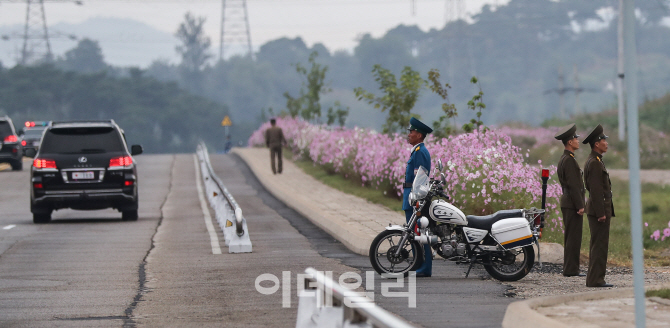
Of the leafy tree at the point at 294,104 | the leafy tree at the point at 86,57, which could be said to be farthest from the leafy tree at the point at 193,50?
the leafy tree at the point at 294,104

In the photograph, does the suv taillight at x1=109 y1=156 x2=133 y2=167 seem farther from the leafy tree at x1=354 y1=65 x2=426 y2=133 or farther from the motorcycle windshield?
the motorcycle windshield

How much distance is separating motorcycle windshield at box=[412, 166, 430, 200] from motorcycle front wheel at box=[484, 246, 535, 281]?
3.79 ft

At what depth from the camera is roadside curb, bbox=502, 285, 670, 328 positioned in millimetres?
7871

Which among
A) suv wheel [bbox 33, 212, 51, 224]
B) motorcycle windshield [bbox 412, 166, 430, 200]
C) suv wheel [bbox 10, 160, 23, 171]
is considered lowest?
suv wheel [bbox 33, 212, 51, 224]

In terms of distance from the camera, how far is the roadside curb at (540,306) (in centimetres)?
787

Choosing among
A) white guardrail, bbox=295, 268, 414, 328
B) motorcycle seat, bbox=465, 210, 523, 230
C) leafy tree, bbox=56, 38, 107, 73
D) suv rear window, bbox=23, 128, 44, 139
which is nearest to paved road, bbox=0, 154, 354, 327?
white guardrail, bbox=295, 268, 414, 328

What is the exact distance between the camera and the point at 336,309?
22.8ft

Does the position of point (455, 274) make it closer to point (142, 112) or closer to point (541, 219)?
point (541, 219)

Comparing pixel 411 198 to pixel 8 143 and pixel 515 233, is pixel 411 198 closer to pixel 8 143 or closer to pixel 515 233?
pixel 515 233

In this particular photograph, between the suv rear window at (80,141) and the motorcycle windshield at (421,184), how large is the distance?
32.8ft

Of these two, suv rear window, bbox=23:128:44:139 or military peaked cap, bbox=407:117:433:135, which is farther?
suv rear window, bbox=23:128:44:139

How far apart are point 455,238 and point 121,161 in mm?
10184

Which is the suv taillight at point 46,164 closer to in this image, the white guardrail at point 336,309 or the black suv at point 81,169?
the black suv at point 81,169

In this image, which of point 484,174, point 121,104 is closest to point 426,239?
point 484,174
